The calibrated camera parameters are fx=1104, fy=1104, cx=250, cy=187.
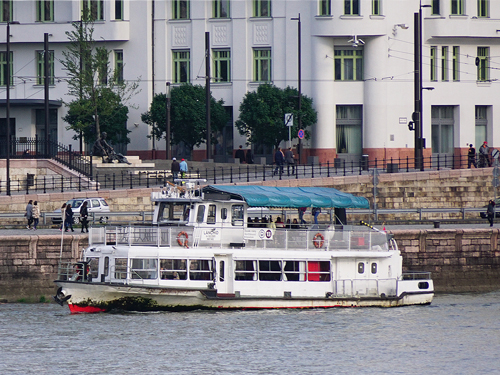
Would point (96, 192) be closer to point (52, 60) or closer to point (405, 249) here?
point (405, 249)

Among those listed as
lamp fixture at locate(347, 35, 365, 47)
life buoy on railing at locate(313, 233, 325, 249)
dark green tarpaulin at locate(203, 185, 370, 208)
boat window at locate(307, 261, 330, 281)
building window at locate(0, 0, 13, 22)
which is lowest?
boat window at locate(307, 261, 330, 281)

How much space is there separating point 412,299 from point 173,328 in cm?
814

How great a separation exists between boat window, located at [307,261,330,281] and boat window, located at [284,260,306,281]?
0.61ft

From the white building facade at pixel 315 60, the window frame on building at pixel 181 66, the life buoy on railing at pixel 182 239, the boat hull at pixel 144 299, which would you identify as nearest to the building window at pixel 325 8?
the white building facade at pixel 315 60

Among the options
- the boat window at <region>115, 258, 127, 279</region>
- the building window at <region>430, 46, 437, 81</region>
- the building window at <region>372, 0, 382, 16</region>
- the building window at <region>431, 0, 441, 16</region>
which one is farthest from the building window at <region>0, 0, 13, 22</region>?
the boat window at <region>115, 258, 127, 279</region>

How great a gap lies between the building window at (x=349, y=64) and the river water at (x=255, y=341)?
106 ft

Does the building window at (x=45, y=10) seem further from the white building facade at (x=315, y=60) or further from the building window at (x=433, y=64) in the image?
the building window at (x=433, y=64)

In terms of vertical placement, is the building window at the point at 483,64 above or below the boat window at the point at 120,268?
above

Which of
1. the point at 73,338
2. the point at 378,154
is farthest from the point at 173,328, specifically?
the point at 378,154

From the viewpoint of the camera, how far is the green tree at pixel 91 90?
2409 inches

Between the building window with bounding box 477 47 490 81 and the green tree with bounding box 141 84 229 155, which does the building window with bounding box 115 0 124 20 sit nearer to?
the green tree with bounding box 141 84 229 155

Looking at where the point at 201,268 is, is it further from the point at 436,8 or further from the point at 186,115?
the point at 436,8

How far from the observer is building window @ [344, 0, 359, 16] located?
209ft

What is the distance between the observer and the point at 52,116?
2702 inches
